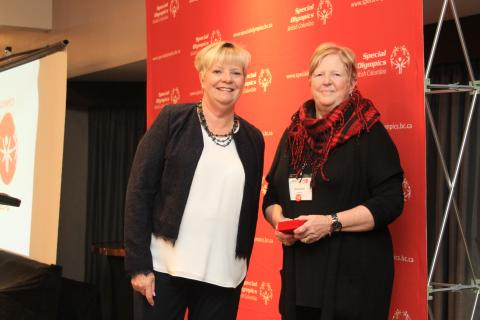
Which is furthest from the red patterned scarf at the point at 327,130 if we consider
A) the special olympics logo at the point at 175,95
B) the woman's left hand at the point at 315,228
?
the special olympics logo at the point at 175,95

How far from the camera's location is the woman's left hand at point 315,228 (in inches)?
91.0

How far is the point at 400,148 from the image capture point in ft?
9.22

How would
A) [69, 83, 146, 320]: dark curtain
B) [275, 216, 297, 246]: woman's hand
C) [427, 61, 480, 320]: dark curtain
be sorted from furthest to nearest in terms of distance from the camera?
[69, 83, 146, 320]: dark curtain
[427, 61, 480, 320]: dark curtain
[275, 216, 297, 246]: woman's hand

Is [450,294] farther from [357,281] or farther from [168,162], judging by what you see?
[168,162]

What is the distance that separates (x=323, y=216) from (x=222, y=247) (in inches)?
14.0

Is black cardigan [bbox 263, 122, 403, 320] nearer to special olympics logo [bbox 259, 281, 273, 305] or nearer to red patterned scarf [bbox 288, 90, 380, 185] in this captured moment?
red patterned scarf [bbox 288, 90, 380, 185]

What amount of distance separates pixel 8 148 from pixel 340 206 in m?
4.27

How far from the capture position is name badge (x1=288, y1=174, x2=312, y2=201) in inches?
95.4

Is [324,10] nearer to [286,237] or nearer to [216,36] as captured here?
→ [216,36]

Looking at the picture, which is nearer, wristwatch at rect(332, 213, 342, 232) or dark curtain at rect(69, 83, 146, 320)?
wristwatch at rect(332, 213, 342, 232)

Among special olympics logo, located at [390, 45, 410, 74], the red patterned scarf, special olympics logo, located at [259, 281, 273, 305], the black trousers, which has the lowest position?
special olympics logo, located at [259, 281, 273, 305]

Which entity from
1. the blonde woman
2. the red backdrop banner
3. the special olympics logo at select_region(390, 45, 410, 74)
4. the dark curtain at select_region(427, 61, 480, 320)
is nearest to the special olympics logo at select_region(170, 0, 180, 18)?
the red backdrop banner

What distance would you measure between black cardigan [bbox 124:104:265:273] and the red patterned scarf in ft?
0.71

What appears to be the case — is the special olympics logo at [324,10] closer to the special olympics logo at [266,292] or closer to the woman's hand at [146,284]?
the special olympics logo at [266,292]
